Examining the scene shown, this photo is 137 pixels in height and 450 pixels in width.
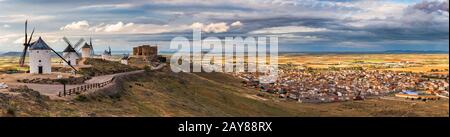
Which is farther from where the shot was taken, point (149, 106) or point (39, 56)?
point (39, 56)

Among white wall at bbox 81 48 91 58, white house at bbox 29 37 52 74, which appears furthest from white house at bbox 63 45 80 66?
white house at bbox 29 37 52 74

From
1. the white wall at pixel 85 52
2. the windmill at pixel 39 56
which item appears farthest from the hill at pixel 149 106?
the white wall at pixel 85 52

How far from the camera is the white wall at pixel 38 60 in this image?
3956cm

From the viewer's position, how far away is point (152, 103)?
3244 cm

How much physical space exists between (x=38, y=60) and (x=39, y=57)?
294mm

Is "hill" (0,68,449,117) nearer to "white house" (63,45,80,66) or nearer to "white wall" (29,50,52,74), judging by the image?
"white wall" (29,50,52,74)

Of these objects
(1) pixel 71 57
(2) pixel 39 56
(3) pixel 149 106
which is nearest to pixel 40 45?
(2) pixel 39 56

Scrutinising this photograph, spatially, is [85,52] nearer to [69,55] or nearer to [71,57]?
[71,57]

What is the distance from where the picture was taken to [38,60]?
40062mm

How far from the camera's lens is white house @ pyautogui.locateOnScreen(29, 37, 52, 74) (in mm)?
39250

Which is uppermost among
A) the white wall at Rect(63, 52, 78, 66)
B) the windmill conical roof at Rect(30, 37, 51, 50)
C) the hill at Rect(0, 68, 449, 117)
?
the windmill conical roof at Rect(30, 37, 51, 50)
